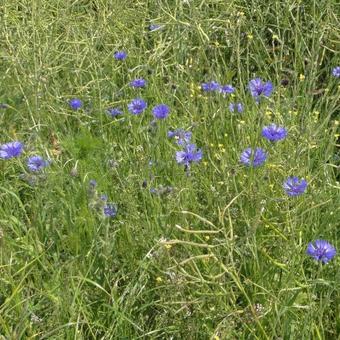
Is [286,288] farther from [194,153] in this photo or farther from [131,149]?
[131,149]

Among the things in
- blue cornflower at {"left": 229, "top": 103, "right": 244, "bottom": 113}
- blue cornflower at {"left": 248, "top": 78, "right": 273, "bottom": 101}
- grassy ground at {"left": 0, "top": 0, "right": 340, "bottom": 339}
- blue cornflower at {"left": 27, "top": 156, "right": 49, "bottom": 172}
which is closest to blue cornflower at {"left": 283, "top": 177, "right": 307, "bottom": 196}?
grassy ground at {"left": 0, "top": 0, "right": 340, "bottom": 339}

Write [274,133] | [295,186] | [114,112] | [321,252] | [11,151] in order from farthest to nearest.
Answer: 1. [114,112]
2. [11,151]
3. [274,133]
4. [295,186]
5. [321,252]

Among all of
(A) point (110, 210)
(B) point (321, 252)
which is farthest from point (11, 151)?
(B) point (321, 252)

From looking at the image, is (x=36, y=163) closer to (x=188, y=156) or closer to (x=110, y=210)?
(x=110, y=210)

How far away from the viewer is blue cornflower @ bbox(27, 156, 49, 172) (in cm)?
189

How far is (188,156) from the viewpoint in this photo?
1833 millimetres

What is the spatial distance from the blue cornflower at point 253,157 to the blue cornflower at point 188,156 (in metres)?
0.11

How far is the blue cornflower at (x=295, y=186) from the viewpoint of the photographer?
1.63 meters

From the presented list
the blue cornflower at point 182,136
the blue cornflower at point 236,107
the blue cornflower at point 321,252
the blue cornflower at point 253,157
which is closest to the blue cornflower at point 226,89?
the blue cornflower at point 236,107

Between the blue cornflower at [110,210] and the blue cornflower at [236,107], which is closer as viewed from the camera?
the blue cornflower at [110,210]

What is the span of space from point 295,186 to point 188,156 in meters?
0.30

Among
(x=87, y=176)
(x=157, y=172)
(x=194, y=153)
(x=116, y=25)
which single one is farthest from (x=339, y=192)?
(x=116, y=25)

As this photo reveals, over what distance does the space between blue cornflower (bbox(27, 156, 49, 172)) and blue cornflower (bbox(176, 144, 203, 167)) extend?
1.15 ft

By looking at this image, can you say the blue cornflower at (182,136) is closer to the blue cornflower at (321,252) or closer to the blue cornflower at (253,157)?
the blue cornflower at (253,157)
